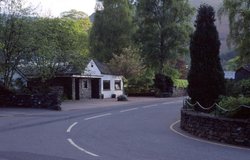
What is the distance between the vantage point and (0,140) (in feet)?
51.1

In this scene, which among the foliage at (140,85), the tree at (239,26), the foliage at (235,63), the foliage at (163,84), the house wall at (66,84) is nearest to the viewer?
the tree at (239,26)

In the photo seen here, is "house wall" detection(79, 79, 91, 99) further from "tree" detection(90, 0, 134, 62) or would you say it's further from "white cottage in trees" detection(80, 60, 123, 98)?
"tree" detection(90, 0, 134, 62)

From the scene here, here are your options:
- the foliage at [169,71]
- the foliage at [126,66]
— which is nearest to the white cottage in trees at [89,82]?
the foliage at [126,66]

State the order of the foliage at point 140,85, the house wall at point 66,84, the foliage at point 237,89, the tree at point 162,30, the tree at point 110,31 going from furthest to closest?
the tree at point 110,31, the tree at point 162,30, the foliage at point 140,85, the house wall at point 66,84, the foliage at point 237,89

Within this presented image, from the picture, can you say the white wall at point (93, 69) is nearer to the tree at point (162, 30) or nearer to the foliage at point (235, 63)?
the tree at point (162, 30)

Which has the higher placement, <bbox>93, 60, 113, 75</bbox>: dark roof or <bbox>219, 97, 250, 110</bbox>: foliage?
<bbox>93, 60, 113, 75</bbox>: dark roof

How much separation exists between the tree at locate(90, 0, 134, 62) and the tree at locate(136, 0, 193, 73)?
14.3ft

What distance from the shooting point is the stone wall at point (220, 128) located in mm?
15055

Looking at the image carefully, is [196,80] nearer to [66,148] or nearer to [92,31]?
[66,148]

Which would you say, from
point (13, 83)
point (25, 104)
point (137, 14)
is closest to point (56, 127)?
point (25, 104)

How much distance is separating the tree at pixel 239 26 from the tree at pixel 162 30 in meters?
28.8

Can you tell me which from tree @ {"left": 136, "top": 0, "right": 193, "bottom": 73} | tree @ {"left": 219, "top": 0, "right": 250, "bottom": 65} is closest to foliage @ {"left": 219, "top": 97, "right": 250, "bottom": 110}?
tree @ {"left": 219, "top": 0, "right": 250, "bottom": 65}

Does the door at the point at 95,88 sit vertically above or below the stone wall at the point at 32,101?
above

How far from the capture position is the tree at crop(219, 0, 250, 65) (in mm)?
32625
